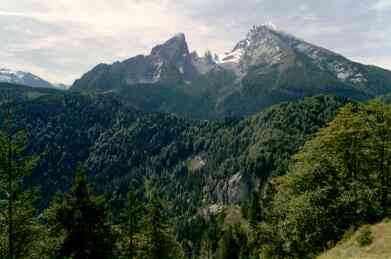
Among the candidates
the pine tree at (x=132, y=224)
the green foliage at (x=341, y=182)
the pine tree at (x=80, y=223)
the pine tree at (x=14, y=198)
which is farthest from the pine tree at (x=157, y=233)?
the pine tree at (x=14, y=198)

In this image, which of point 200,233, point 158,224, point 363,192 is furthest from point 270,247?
point 200,233

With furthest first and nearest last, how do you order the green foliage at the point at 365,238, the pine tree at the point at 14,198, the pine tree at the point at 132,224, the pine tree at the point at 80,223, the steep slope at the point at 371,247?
the pine tree at the point at 132,224
the pine tree at the point at 80,223
the pine tree at the point at 14,198
the green foliage at the point at 365,238
the steep slope at the point at 371,247

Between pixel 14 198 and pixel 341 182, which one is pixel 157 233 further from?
pixel 341 182

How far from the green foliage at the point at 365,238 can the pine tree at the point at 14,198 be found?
25217 mm

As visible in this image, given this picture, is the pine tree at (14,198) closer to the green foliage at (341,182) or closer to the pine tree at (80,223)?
the pine tree at (80,223)

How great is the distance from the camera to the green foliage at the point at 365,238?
2900 centimetres

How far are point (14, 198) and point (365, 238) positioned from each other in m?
27.2

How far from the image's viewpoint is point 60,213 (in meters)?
38.5

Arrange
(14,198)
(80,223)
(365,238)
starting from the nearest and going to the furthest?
1. (365,238)
2. (14,198)
3. (80,223)

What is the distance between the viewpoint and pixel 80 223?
126 ft

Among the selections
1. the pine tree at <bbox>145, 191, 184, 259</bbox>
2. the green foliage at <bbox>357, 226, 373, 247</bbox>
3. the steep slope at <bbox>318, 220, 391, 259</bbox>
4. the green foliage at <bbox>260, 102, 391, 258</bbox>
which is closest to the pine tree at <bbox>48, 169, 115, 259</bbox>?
the pine tree at <bbox>145, 191, 184, 259</bbox>

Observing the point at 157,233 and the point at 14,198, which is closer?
the point at 14,198

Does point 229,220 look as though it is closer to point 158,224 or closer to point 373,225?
point 158,224

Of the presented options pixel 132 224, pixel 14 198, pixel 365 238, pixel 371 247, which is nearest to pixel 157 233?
pixel 132 224
